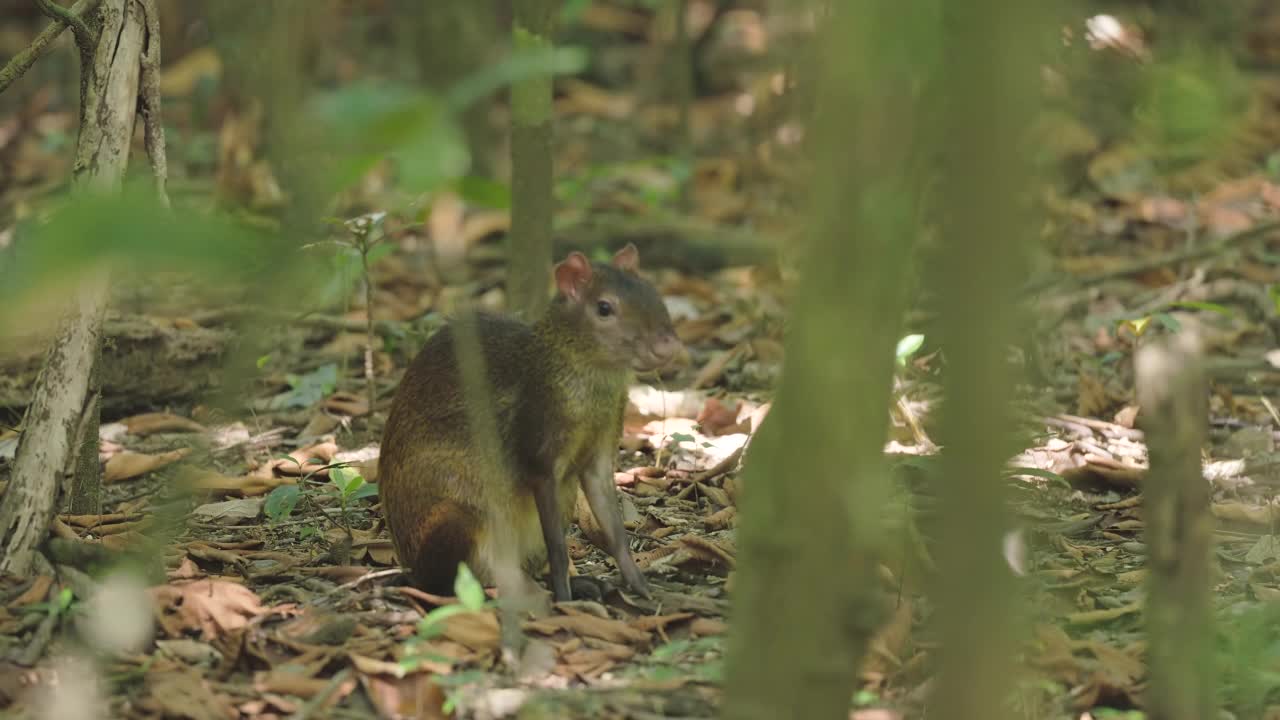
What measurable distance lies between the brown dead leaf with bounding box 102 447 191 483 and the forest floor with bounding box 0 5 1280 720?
25 millimetres

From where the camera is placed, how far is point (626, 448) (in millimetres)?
5523

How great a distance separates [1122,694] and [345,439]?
3.15 m

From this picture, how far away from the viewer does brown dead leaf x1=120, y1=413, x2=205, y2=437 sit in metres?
5.83

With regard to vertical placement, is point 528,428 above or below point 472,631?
above

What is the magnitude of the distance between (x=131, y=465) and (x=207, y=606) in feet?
6.05

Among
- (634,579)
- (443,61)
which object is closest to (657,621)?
(634,579)

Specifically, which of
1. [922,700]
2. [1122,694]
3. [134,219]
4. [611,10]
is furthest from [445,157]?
[611,10]

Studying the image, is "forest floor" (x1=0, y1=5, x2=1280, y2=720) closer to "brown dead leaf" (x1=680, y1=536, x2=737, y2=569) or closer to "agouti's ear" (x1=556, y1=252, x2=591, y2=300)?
"brown dead leaf" (x1=680, y1=536, x2=737, y2=569)

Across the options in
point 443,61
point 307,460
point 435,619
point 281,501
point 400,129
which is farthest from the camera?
point 443,61

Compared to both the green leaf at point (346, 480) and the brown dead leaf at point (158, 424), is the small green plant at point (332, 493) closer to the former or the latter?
the green leaf at point (346, 480)

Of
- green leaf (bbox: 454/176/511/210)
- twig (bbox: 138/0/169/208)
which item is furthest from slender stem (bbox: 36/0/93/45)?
green leaf (bbox: 454/176/511/210)

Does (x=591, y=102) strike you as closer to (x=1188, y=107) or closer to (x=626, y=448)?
(x=626, y=448)

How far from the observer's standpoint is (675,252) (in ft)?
24.8

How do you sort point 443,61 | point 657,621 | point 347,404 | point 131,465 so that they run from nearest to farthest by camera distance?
point 657,621 → point 131,465 → point 347,404 → point 443,61
